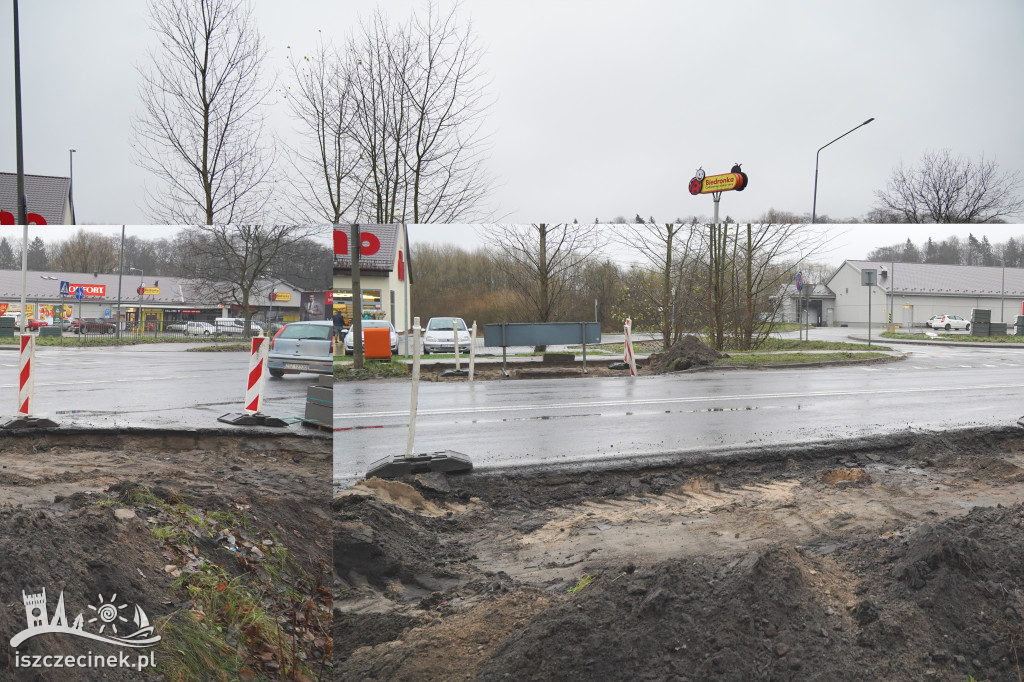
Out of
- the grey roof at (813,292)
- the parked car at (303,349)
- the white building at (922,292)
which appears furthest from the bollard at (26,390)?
the white building at (922,292)

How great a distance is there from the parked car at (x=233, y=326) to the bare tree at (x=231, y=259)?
0.05 feet

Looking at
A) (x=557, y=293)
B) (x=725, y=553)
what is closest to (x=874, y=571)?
(x=725, y=553)

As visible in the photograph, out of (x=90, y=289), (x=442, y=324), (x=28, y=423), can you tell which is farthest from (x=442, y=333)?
(x=28, y=423)

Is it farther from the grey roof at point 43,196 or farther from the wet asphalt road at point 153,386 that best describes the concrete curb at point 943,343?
the grey roof at point 43,196

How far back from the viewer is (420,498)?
2.37 meters

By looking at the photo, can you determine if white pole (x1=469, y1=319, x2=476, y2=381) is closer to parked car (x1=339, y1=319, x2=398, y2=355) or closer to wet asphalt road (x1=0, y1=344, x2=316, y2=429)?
parked car (x1=339, y1=319, x2=398, y2=355)

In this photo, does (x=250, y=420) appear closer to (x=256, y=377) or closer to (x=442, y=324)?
(x=256, y=377)

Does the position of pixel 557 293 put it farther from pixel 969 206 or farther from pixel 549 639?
pixel 969 206

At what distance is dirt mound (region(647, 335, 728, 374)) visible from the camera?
106 inches

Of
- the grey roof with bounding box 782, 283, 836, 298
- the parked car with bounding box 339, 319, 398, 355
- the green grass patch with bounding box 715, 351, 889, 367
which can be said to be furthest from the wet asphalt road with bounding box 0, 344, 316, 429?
the grey roof with bounding box 782, 283, 836, 298

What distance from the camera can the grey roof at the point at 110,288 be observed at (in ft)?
7.39

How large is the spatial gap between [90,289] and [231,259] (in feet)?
1.49

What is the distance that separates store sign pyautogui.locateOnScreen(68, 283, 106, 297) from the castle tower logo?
3.02 ft

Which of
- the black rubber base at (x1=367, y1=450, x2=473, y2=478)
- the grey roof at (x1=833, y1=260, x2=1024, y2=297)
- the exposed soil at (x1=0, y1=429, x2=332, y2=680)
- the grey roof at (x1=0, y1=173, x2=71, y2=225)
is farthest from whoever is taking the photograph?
the grey roof at (x1=833, y1=260, x2=1024, y2=297)
